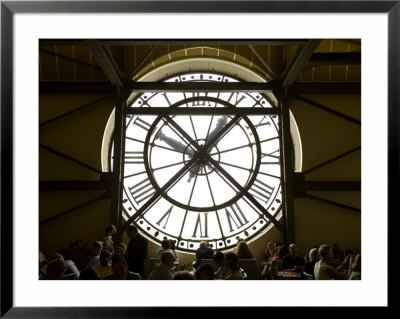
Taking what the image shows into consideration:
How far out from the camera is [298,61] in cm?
721

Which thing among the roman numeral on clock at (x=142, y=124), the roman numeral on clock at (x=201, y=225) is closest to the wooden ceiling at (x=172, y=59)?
the roman numeral on clock at (x=142, y=124)

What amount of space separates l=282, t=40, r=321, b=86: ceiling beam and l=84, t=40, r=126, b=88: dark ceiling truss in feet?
8.11

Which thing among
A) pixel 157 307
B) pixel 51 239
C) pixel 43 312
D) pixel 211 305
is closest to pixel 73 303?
pixel 43 312

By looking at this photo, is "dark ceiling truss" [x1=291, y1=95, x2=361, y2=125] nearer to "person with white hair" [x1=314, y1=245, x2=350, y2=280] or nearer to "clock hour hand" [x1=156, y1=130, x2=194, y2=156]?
"clock hour hand" [x1=156, y1=130, x2=194, y2=156]

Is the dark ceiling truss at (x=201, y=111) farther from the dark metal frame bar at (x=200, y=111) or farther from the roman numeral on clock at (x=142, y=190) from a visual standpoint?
the roman numeral on clock at (x=142, y=190)

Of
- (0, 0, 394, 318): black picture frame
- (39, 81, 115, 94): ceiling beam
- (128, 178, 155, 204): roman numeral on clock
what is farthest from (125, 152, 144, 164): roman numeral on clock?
(0, 0, 394, 318): black picture frame

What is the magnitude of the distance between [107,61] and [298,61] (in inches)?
101

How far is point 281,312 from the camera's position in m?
2.63

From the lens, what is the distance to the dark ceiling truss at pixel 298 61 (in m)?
6.62

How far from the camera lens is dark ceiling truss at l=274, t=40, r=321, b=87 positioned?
6623 millimetres

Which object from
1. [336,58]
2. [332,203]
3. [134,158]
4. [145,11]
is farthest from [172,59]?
[145,11]

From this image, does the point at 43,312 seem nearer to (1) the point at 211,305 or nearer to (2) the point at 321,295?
(1) the point at 211,305

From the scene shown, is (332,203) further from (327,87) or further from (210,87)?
(210,87)
